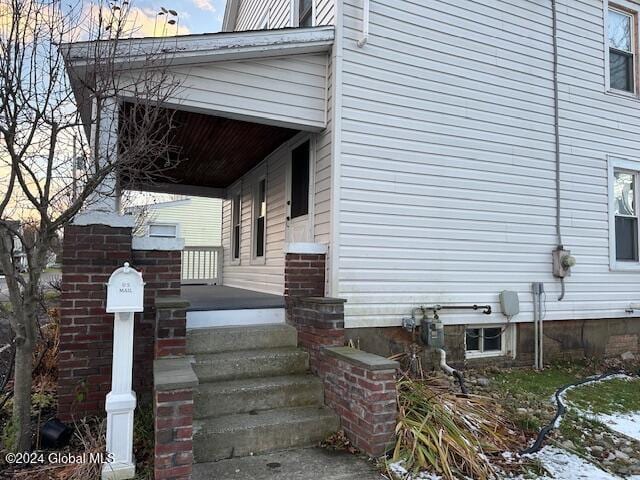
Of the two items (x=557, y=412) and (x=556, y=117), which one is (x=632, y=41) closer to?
(x=556, y=117)

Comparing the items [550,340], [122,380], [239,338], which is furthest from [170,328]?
[550,340]

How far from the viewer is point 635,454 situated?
3732 millimetres

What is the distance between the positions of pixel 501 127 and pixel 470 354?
122 inches

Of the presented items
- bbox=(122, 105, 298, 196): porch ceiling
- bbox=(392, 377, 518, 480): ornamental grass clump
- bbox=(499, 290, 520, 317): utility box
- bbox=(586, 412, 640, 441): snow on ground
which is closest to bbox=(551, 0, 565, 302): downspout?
bbox=(499, 290, 520, 317): utility box

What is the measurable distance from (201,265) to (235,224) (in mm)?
1749

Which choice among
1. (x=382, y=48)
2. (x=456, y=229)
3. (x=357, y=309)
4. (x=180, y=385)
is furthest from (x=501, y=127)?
(x=180, y=385)

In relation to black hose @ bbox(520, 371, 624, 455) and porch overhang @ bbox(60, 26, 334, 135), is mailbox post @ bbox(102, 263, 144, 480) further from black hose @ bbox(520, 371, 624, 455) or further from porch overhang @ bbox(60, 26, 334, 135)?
black hose @ bbox(520, 371, 624, 455)

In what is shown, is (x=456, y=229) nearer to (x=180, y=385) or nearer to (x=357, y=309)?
(x=357, y=309)

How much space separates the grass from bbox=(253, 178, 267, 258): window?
16.2 ft

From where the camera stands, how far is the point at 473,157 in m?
5.89

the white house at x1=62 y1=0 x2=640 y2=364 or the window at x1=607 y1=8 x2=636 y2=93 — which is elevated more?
the window at x1=607 y1=8 x2=636 y2=93

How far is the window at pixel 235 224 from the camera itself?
9344mm

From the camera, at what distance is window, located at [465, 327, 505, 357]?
6.00m

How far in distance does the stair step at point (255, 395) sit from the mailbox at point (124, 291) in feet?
3.26
